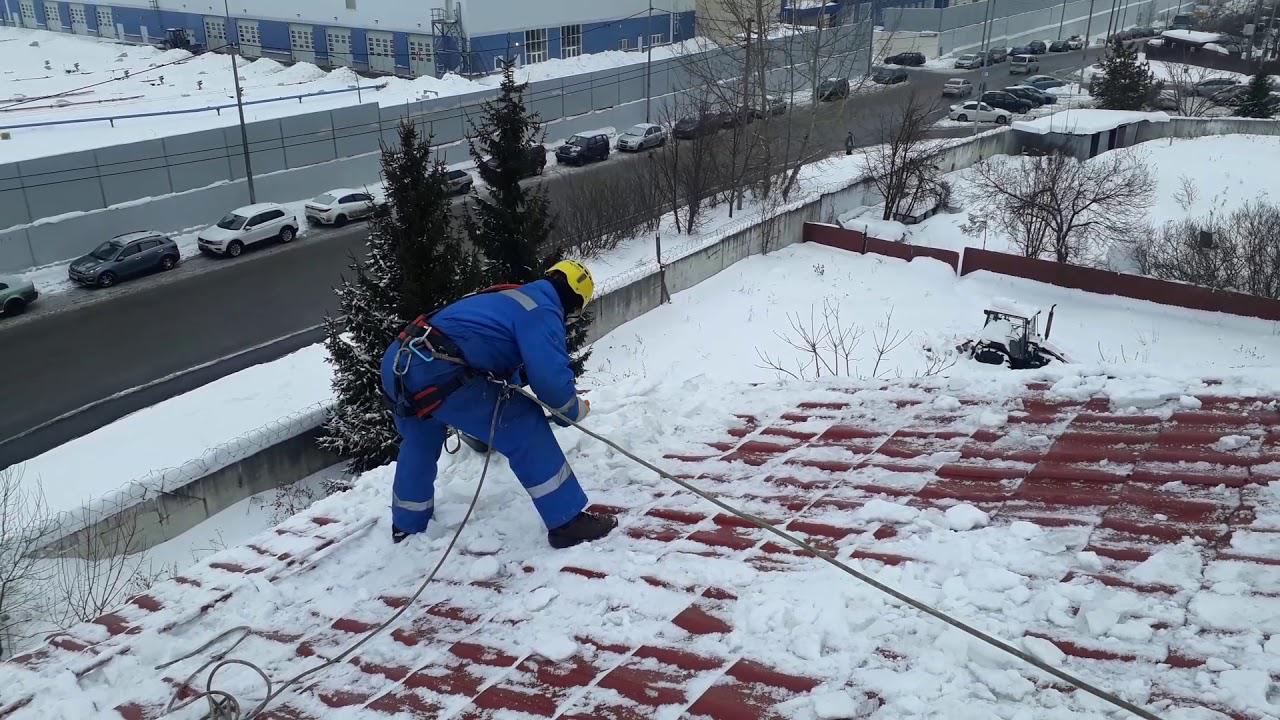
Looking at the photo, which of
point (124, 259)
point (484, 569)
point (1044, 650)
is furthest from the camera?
point (124, 259)

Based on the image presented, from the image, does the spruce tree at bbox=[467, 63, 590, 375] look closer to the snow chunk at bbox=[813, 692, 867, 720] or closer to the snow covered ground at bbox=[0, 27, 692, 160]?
the snow chunk at bbox=[813, 692, 867, 720]

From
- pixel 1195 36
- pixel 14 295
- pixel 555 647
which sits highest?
pixel 1195 36

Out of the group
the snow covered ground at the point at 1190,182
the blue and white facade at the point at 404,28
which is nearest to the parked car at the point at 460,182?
the blue and white facade at the point at 404,28

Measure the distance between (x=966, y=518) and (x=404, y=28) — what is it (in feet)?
145

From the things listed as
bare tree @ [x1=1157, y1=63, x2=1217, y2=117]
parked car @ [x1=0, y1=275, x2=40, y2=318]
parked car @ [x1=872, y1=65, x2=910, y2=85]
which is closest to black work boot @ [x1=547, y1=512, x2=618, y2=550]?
parked car @ [x1=0, y1=275, x2=40, y2=318]

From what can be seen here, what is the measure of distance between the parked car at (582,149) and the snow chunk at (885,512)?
101 ft

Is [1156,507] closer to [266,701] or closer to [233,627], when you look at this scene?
[266,701]

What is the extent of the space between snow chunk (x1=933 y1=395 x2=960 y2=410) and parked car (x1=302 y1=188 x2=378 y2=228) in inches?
946

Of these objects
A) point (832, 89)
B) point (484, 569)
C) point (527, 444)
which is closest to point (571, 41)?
point (832, 89)

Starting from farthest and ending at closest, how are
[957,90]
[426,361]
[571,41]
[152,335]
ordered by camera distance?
[571,41] < [957,90] < [152,335] < [426,361]

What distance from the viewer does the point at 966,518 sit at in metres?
4.44

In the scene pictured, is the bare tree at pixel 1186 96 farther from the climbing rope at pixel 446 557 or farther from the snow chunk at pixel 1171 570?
the climbing rope at pixel 446 557

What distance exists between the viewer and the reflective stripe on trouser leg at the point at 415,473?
205 inches

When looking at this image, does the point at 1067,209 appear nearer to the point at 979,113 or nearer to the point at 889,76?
the point at 979,113
